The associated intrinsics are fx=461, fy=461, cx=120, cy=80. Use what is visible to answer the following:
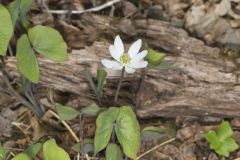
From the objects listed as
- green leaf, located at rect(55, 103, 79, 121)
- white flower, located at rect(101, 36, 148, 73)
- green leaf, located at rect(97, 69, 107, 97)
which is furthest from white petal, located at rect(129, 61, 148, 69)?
green leaf, located at rect(55, 103, 79, 121)

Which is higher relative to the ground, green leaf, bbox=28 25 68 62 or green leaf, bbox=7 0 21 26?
green leaf, bbox=7 0 21 26

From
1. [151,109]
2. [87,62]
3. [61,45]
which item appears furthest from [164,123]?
[61,45]

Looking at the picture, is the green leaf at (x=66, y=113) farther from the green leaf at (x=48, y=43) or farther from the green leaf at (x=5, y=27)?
the green leaf at (x=5, y=27)

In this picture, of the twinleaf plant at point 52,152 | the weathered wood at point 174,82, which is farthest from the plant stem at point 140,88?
the twinleaf plant at point 52,152

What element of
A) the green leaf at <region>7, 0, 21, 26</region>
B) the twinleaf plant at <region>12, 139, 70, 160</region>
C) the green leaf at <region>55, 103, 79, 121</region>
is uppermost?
the green leaf at <region>7, 0, 21, 26</region>

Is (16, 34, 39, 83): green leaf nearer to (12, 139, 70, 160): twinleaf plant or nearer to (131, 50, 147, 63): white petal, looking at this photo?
(12, 139, 70, 160): twinleaf plant

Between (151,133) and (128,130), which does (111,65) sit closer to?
(128,130)

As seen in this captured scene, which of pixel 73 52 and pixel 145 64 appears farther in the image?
pixel 73 52

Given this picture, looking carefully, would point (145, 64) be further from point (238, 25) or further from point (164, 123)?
point (238, 25)
